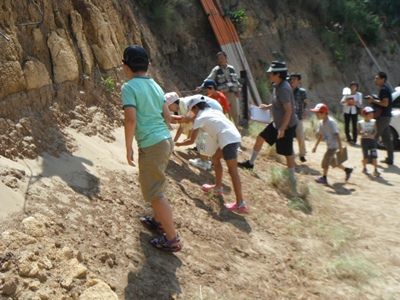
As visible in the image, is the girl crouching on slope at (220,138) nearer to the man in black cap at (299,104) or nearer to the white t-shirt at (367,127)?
the man in black cap at (299,104)

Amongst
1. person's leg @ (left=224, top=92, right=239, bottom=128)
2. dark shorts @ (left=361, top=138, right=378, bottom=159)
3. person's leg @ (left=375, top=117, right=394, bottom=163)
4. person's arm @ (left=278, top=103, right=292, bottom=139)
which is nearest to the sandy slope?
person's arm @ (left=278, top=103, right=292, bottom=139)

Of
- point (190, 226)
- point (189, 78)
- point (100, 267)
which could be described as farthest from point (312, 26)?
point (100, 267)

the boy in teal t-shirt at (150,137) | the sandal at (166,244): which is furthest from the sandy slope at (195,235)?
the boy in teal t-shirt at (150,137)

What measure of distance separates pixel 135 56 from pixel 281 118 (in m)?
3.50

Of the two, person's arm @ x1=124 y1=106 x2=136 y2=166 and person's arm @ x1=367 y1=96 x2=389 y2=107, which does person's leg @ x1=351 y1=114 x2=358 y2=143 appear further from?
person's arm @ x1=124 y1=106 x2=136 y2=166

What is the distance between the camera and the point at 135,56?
13.1 ft

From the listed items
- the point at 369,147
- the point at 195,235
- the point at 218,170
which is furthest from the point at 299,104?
the point at 195,235

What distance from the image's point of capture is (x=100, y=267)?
361 centimetres

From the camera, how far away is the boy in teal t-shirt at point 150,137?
13.1 feet

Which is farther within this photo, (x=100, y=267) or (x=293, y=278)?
(x=293, y=278)

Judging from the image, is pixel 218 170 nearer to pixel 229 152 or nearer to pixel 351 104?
pixel 229 152

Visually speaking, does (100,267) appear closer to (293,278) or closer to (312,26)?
(293,278)

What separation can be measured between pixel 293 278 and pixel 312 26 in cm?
1455

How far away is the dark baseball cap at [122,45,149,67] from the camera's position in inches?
157
